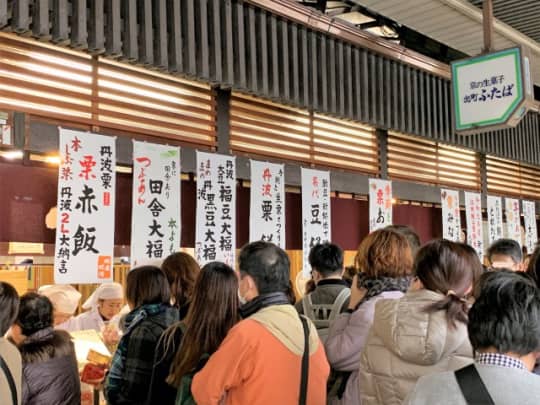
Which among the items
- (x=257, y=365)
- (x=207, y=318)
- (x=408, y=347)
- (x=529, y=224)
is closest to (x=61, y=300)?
(x=207, y=318)

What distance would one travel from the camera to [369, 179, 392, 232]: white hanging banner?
6828 millimetres

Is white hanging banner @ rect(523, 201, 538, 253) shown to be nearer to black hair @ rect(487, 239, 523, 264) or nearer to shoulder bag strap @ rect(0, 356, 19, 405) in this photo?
black hair @ rect(487, 239, 523, 264)

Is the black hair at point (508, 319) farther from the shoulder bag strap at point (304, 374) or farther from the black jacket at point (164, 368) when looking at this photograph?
the black jacket at point (164, 368)

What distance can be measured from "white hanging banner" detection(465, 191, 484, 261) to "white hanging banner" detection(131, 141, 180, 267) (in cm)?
479

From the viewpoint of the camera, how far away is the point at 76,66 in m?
4.66

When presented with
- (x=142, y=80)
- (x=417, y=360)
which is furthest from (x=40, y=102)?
(x=417, y=360)

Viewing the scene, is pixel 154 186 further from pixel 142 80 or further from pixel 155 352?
pixel 155 352

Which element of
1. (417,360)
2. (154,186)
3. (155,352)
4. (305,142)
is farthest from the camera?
(305,142)

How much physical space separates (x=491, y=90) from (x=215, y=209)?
2.94 metres

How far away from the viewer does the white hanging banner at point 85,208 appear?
14.2ft

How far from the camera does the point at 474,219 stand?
8.38 metres

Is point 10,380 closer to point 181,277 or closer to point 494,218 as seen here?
point 181,277

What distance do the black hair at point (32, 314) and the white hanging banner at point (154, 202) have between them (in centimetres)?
115

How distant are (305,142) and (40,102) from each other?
9.38 feet
